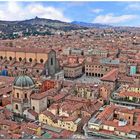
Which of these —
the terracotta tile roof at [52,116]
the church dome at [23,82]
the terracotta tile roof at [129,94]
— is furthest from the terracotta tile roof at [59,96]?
the terracotta tile roof at [129,94]

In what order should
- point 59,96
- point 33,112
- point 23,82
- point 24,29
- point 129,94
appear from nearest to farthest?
point 33,112, point 23,82, point 129,94, point 59,96, point 24,29

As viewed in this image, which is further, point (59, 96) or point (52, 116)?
point (59, 96)

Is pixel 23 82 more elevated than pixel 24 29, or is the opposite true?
pixel 24 29

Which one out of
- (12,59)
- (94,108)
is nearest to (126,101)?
(94,108)

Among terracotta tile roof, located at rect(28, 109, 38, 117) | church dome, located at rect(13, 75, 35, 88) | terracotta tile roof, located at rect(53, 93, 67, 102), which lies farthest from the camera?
terracotta tile roof, located at rect(53, 93, 67, 102)

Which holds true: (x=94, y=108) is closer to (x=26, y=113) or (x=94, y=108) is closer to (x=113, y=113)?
(x=113, y=113)

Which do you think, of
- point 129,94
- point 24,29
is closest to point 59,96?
point 129,94

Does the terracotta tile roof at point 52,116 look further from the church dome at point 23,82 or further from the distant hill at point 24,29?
the distant hill at point 24,29

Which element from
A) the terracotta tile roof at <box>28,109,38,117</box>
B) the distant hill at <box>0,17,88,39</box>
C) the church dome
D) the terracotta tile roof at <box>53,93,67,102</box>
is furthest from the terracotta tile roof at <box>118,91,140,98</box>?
the distant hill at <box>0,17,88,39</box>

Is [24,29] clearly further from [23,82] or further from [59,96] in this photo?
[23,82]

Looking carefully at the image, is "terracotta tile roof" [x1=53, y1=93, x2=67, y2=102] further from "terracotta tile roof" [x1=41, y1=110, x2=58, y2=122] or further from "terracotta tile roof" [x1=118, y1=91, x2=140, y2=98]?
"terracotta tile roof" [x1=118, y1=91, x2=140, y2=98]

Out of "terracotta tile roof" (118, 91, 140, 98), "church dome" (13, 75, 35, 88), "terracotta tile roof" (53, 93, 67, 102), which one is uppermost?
"church dome" (13, 75, 35, 88)
